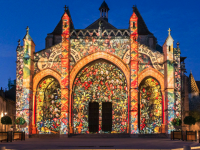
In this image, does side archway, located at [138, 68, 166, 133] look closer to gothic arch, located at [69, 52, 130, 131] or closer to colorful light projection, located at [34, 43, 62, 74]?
gothic arch, located at [69, 52, 130, 131]

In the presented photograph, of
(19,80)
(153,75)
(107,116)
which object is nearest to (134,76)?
(153,75)

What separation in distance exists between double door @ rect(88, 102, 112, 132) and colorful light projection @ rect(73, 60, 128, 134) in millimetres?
340

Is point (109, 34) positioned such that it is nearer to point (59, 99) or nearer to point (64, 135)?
point (59, 99)

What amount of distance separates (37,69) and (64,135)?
273 inches

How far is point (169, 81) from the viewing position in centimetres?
3019

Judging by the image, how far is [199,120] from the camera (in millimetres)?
42031

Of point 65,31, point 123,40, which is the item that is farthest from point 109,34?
point 65,31

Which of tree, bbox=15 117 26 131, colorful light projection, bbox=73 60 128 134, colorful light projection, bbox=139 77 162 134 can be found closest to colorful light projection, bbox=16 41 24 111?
tree, bbox=15 117 26 131

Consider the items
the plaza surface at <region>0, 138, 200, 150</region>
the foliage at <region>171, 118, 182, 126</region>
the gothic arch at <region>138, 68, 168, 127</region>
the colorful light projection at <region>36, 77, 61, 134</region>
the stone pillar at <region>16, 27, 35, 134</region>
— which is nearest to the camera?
the plaza surface at <region>0, 138, 200, 150</region>

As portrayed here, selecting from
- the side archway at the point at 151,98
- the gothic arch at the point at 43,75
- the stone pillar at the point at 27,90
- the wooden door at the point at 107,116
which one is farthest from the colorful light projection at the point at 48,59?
the side archway at the point at 151,98

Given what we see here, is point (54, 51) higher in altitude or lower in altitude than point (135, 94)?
higher

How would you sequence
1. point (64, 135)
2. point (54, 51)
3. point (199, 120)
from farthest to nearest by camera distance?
point (199, 120) → point (54, 51) → point (64, 135)

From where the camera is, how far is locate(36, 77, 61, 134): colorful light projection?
31266 mm

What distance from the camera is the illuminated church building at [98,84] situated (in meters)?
30.2
